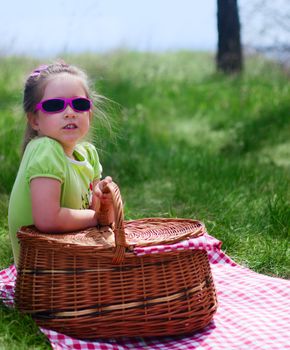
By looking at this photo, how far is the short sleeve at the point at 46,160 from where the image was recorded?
9.71 feet

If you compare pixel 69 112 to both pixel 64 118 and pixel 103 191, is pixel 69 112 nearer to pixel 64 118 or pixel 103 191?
pixel 64 118

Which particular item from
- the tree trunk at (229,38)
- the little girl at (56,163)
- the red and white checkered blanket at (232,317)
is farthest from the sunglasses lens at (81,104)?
the tree trunk at (229,38)

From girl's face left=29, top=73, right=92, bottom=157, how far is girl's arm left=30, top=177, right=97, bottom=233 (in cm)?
26

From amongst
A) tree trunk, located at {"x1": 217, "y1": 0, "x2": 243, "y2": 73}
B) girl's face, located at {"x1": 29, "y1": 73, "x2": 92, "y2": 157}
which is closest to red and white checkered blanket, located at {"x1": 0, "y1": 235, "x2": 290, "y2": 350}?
girl's face, located at {"x1": 29, "y1": 73, "x2": 92, "y2": 157}

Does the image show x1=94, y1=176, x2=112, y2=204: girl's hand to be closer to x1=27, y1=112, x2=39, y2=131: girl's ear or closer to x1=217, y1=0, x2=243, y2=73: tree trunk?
x1=27, y1=112, x2=39, y2=131: girl's ear

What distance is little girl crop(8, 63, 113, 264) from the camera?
2.95m

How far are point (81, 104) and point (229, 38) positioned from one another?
7.53 meters

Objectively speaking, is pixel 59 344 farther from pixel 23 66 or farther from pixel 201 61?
pixel 201 61

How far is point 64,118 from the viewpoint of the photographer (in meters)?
3.11

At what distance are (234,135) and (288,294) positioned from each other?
4.09m

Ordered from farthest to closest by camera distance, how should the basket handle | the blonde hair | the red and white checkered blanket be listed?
the blonde hair < the red and white checkered blanket < the basket handle

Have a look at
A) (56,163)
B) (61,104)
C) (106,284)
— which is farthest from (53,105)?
(106,284)

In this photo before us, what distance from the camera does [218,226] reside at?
432 cm

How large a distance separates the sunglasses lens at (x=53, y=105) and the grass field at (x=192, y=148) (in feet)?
1.98
